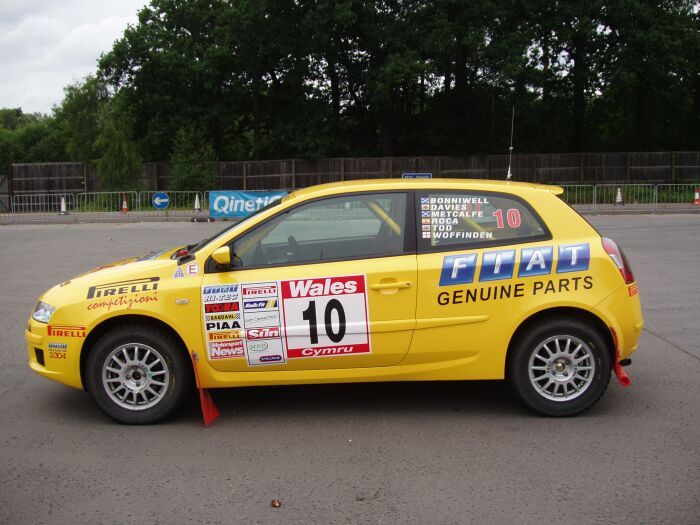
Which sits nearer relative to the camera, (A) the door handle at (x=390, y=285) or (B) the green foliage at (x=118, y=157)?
(A) the door handle at (x=390, y=285)

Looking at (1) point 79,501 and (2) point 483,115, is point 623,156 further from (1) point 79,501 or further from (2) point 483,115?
(1) point 79,501

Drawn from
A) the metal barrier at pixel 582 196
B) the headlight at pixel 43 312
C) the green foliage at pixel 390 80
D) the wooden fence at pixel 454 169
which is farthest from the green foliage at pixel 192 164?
the headlight at pixel 43 312

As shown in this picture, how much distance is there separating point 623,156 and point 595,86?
21.6 ft

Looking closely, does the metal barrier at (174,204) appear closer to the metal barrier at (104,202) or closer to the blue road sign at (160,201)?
the blue road sign at (160,201)

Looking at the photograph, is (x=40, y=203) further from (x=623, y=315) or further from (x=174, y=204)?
(x=623, y=315)

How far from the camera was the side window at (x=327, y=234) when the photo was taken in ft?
16.5

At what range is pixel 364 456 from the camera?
174 inches

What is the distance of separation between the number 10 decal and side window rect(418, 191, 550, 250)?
0.63 meters

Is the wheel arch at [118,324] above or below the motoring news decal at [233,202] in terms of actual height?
below

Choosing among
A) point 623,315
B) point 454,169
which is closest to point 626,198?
point 454,169

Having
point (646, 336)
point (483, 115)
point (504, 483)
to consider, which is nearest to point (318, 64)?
point (483, 115)

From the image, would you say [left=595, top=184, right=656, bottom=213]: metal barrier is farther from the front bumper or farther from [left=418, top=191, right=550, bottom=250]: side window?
the front bumper

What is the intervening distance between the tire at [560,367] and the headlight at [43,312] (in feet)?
10.5

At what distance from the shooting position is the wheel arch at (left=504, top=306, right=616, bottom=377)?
504 centimetres
